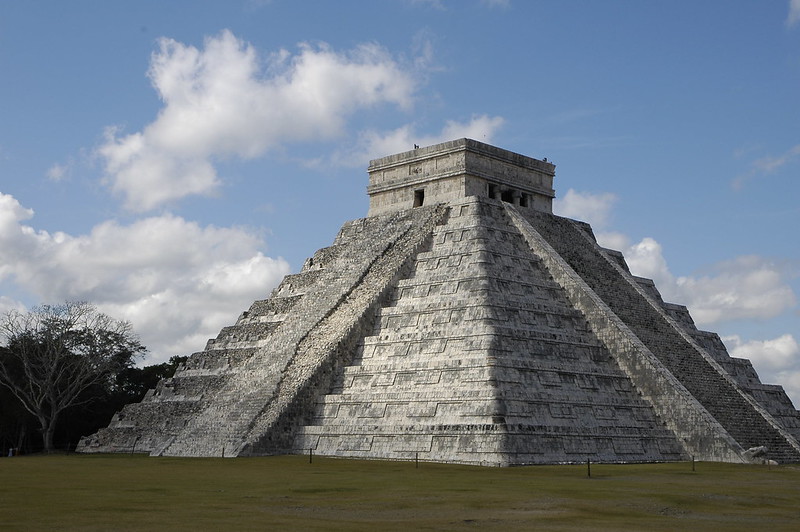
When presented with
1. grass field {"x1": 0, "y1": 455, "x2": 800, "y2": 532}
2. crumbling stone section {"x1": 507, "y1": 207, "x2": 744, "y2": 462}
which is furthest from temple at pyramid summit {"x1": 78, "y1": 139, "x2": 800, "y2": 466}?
grass field {"x1": 0, "y1": 455, "x2": 800, "y2": 532}

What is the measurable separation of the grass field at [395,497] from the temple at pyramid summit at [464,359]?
5.70ft

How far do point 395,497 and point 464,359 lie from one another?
31.1 feet

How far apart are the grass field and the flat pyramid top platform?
12.6m

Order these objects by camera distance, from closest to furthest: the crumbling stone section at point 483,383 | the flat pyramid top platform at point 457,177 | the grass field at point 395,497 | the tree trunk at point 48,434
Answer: the grass field at point 395,497 < the crumbling stone section at point 483,383 < the flat pyramid top platform at point 457,177 < the tree trunk at point 48,434

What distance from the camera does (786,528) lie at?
Result: 12.3 metres

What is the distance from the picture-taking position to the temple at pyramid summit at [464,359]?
78.3 feet

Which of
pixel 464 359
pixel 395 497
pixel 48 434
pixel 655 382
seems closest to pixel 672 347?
pixel 655 382

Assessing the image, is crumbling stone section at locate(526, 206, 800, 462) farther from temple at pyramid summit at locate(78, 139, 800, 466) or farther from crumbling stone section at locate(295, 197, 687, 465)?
crumbling stone section at locate(295, 197, 687, 465)

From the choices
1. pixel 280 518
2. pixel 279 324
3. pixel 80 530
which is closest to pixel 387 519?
pixel 280 518

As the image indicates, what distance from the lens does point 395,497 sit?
15.2 metres

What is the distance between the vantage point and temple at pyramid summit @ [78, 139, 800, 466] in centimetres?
2388

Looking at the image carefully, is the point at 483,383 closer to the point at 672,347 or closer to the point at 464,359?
the point at 464,359

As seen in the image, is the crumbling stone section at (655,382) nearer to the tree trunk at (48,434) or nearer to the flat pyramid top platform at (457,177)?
the flat pyramid top platform at (457,177)

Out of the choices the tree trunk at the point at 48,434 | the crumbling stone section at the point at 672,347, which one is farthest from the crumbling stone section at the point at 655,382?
the tree trunk at the point at 48,434
